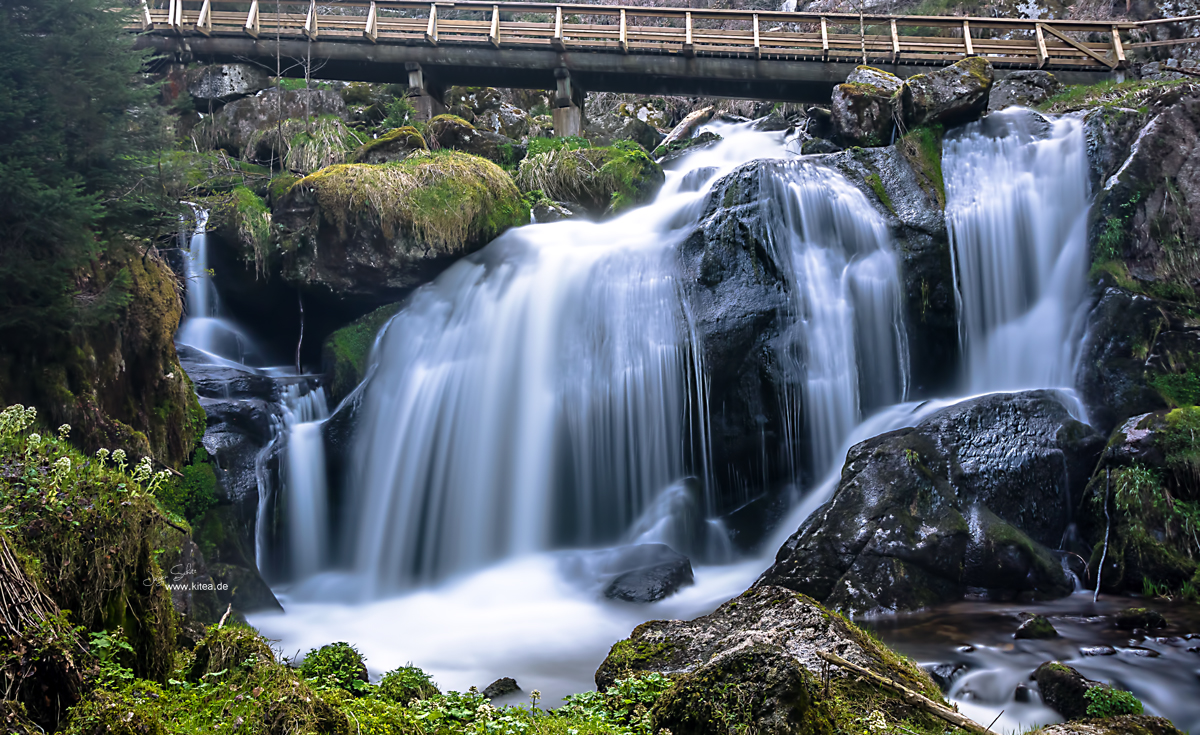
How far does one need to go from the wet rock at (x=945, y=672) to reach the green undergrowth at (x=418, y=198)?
336 inches

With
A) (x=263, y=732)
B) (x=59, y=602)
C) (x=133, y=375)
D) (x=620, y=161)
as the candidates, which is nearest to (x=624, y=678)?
(x=263, y=732)

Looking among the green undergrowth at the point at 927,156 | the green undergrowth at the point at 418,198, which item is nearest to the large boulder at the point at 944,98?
the green undergrowth at the point at 927,156

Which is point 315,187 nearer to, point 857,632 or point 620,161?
point 620,161

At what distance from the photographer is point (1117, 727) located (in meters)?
3.14

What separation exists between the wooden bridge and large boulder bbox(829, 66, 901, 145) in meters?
4.28

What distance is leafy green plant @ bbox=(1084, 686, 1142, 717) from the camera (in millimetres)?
3727

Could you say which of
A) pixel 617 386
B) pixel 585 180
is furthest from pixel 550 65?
pixel 617 386

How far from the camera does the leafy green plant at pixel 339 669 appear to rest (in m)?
3.99

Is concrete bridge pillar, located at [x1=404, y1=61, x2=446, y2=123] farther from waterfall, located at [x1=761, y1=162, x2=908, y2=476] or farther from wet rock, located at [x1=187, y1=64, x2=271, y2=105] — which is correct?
waterfall, located at [x1=761, y1=162, x2=908, y2=476]

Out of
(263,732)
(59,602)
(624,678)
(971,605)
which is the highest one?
(59,602)

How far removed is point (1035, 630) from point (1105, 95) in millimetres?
11032

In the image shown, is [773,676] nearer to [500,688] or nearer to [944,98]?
[500,688]

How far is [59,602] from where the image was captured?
3.03 meters

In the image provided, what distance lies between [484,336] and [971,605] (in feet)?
21.3
